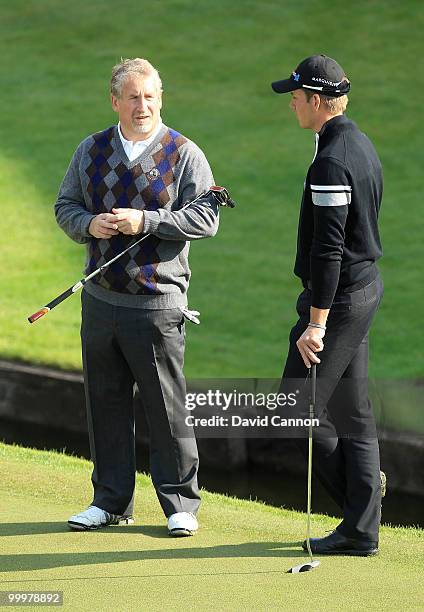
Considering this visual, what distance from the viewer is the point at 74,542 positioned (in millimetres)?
4691

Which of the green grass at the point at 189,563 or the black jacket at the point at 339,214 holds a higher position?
the black jacket at the point at 339,214

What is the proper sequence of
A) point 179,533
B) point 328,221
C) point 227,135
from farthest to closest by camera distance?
point 227,135 < point 179,533 < point 328,221

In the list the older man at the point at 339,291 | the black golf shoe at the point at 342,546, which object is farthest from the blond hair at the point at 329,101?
the black golf shoe at the point at 342,546

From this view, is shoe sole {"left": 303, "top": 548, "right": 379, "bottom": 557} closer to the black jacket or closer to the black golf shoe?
the black golf shoe

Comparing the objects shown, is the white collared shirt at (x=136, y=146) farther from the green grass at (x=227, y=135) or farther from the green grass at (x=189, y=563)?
the green grass at (x=227, y=135)

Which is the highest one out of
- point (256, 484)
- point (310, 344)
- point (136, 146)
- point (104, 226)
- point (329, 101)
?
point (329, 101)

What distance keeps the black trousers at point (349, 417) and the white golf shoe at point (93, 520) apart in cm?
82

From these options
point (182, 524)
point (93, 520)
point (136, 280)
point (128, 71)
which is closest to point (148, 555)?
point (182, 524)

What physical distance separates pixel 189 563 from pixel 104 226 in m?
1.19

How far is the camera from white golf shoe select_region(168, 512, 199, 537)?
4.80 m

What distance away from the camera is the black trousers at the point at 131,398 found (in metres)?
4.83

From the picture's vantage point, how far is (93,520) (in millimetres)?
4875

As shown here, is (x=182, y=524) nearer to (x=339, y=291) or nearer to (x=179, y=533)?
(x=179, y=533)

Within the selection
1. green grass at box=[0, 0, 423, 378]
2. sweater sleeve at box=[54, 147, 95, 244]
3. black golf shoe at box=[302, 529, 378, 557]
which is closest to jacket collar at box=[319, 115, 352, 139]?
sweater sleeve at box=[54, 147, 95, 244]
